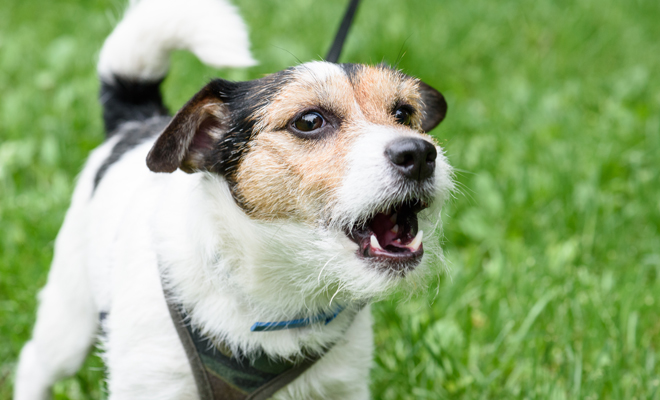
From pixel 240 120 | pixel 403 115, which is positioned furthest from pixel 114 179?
pixel 403 115

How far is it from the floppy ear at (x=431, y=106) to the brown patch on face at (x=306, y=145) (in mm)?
383

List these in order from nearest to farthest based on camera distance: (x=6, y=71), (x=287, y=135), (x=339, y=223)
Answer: (x=339, y=223) < (x=287, y=135) < (x=6, y=71)

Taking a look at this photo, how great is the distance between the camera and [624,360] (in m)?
2.98

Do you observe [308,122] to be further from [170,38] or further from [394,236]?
[170,38]

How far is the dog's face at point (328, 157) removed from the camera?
197 centimetres

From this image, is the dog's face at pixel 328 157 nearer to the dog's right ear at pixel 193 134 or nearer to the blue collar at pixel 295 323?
the dog's right ear at pixel 193 134

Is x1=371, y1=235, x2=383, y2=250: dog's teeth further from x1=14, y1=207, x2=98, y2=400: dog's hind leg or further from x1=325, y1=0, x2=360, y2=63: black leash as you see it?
x1=14, y1=207, x2=98, y2=400: dog's hind leg

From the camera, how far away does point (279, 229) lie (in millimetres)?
2145

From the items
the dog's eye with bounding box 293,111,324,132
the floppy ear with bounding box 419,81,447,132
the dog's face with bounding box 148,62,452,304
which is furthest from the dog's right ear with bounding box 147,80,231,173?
the floppy ear with bounding box 419,81,447,132

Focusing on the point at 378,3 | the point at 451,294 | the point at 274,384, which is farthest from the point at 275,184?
the point at 378,3

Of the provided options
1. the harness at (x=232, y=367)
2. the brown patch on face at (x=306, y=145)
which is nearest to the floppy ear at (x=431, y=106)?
the brown patch on face at (x=306, y=145)

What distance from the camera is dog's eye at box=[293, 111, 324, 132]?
2.17m

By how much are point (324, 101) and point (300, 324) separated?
77cm

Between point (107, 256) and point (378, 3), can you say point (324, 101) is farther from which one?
point (378, 3)
